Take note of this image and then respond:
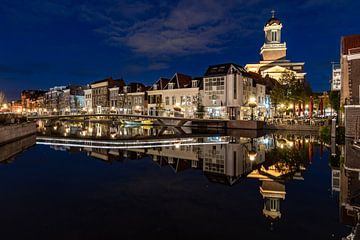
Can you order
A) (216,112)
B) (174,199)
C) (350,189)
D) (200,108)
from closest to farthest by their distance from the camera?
(174,199) < (350,189) < (200,108) < (216,112)

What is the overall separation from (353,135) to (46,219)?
Result: 83.7 ft

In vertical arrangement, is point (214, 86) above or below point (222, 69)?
below

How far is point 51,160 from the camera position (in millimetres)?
17516

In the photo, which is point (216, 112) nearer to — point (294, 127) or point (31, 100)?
point (294, 127)

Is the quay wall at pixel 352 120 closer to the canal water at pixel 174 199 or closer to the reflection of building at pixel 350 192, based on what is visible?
the canal water at pixel 174 199

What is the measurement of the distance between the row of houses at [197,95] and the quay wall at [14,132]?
1789cm

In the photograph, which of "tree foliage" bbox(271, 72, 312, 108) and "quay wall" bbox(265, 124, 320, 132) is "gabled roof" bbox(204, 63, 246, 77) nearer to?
"tree foliage" bbox(271, 72, 312, 108)

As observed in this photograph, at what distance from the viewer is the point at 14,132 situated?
85.0 ft

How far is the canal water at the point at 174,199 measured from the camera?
656cm

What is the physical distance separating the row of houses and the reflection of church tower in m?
31.6

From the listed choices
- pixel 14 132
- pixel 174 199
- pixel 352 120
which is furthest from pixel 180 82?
pixel 174 199

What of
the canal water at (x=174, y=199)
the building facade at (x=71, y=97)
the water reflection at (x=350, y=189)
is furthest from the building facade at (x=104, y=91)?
the water reflection at (x=350, y=189)

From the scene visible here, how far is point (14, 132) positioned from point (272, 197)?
24.8 meters

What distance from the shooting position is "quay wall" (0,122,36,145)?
22.6 m
